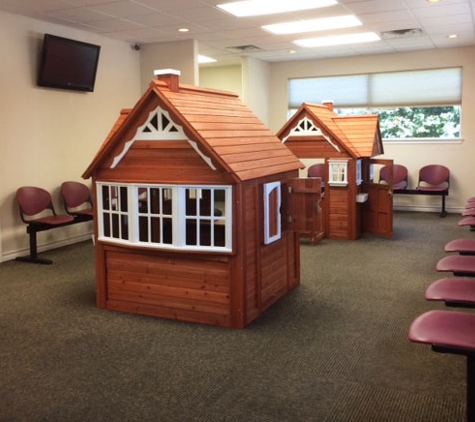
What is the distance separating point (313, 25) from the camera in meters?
7.41

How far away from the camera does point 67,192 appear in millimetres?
7098

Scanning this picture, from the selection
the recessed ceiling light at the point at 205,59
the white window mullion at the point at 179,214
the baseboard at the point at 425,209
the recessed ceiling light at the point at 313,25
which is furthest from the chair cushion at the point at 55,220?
the baseboard at the point at 425,209

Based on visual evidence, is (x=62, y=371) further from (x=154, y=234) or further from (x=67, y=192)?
(x=67, y=192)

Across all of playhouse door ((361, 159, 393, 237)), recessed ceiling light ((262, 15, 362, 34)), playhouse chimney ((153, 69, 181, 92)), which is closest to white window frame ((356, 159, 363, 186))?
playhouse door ((361, 159, 393, 237))

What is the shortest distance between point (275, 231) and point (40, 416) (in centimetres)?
239

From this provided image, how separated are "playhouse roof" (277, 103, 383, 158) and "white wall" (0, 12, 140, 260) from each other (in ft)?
8.82

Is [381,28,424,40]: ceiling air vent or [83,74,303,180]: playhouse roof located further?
[381,28,424,40]: ceiling air vent

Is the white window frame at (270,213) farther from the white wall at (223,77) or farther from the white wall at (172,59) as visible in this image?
the white wall at (223,77)

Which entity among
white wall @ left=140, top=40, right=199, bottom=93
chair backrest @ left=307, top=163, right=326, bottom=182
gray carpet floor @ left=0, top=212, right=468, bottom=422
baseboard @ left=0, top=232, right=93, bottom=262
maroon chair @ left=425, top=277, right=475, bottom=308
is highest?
white wall @ left=140, top=40, right=199, bottom=93

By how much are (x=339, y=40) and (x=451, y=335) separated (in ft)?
23.0

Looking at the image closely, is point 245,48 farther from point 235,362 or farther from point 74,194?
point 235,362

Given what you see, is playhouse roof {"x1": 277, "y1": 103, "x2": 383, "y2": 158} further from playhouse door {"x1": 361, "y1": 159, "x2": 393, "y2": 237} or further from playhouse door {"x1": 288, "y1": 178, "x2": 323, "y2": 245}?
playhouse door {"x1": 288, "y1": 178, "x2": 323, "y2": 245}

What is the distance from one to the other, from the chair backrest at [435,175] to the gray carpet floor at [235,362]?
4538 mm

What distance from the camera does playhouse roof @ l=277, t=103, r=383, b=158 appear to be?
23.9 ft
